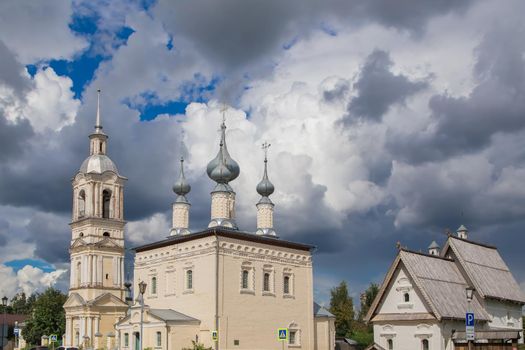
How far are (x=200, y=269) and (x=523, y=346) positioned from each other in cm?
2034

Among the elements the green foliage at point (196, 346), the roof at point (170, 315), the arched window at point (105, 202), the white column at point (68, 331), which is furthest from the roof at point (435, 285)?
the white column at point (68, 331)

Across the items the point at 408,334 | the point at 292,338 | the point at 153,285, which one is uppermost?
the point at 153,285

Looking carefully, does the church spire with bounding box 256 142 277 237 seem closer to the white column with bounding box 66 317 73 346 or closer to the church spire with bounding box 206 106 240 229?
the church spire with bounding box 206 106 240 229

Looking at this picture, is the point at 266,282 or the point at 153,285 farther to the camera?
the point at 153,285

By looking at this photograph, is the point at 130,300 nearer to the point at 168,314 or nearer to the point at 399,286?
the point at 168,314

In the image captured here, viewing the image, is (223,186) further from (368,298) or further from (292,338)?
(368,298)

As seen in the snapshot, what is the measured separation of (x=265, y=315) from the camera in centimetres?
4881

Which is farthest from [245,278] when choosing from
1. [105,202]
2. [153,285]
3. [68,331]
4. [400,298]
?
[68,331]

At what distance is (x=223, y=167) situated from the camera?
56.9 m

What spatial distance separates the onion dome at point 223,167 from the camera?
56719 millimetres

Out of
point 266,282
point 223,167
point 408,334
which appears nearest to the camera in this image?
point 408,334

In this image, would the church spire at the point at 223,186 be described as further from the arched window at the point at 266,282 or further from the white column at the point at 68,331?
the white column at the point at 68,331

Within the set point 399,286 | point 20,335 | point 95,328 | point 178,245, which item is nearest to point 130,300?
point 95,328

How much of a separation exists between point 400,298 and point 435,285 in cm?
210
